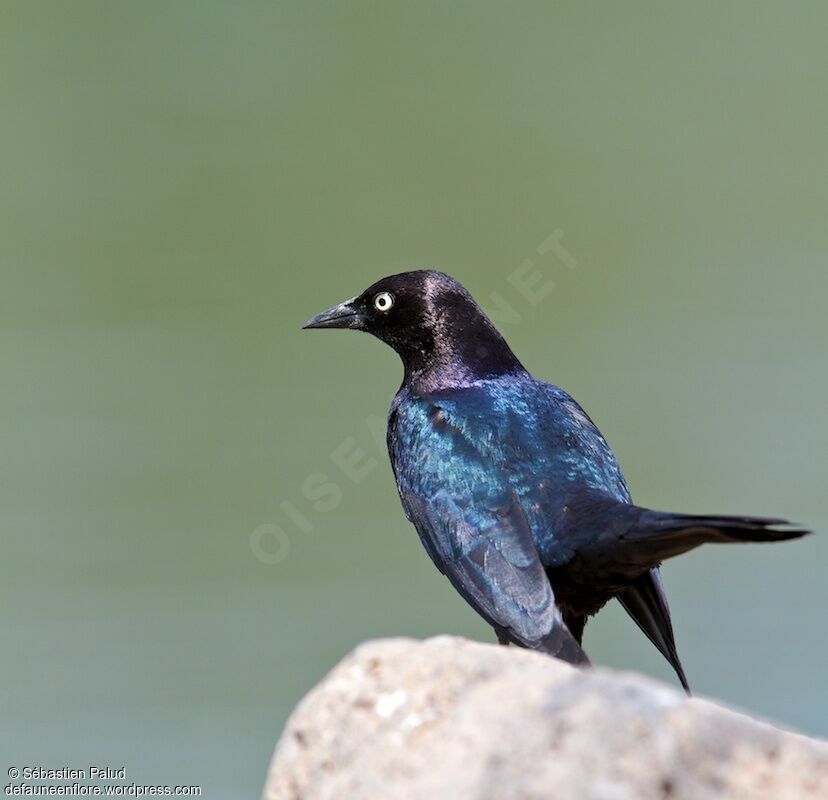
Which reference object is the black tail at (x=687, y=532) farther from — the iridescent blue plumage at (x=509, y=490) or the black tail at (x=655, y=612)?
the black tail at (x=655, y=612)

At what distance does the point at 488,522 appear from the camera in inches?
207

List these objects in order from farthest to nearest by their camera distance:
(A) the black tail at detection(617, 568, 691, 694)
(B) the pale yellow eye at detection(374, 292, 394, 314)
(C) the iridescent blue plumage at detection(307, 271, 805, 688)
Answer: (B) the pale yellow eye at detection(374, 292, 394, 314) → (A) the black tail at detection(617, 568, 691, 694) → (C) the iridescent blue plumage at detection(307, 271, 805, 688)

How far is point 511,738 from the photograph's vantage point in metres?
2.90

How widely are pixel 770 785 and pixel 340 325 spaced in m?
4.20

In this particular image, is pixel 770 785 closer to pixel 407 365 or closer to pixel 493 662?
pixel 493 662

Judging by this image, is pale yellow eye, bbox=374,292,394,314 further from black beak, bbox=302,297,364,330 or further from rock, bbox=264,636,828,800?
rock, bbox=264,636,828,800

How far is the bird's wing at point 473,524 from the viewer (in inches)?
193

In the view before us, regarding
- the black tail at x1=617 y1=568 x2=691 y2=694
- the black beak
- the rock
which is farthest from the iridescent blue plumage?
the rock

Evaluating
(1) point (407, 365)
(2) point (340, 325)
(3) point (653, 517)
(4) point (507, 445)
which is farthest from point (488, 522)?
(2) point (340, 325)

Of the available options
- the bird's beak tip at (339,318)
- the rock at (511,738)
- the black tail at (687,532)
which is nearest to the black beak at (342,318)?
the bird's beak tip at (339,318)

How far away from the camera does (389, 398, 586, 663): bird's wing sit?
16.1 ft

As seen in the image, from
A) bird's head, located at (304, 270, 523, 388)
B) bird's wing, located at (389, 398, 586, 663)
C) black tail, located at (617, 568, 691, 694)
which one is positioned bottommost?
black tail, located at (617, 568, 691, 694)

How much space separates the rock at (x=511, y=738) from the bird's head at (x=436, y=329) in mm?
2954

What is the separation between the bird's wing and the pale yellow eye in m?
0.56
